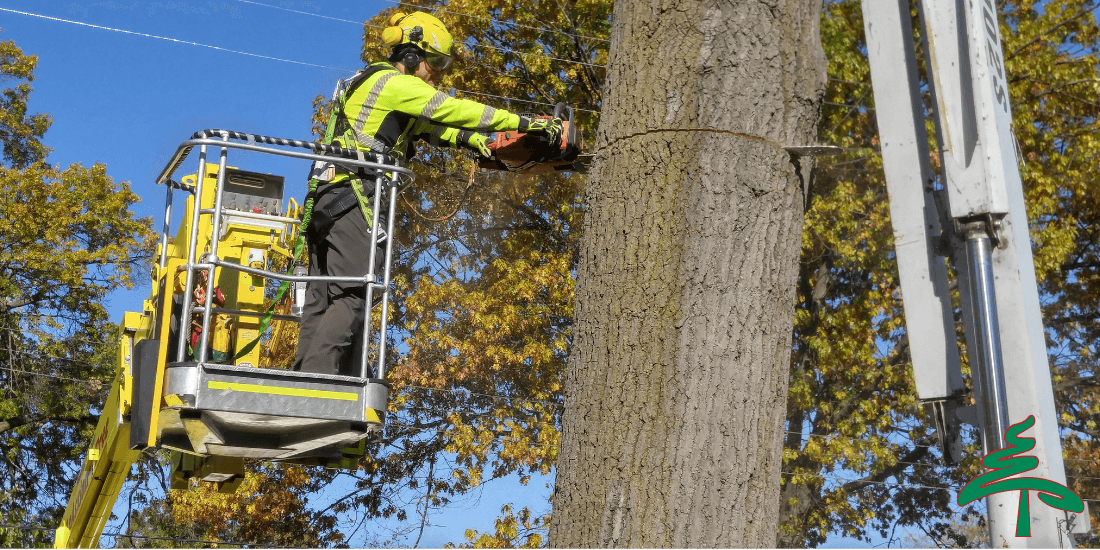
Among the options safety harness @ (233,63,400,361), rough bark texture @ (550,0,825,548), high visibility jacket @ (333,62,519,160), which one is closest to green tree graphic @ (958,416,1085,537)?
rough bark texture @ (550,0,825,548)

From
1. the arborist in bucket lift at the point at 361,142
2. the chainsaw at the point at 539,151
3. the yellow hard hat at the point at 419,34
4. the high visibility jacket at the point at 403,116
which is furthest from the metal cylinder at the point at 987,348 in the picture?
the yellow hard hat at the point at 419,34

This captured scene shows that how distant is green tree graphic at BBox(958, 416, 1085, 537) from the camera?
367 centimetres

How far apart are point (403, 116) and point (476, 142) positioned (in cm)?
34

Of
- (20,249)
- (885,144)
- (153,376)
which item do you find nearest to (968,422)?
(885,144)

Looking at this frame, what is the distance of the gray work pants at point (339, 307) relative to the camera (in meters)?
4.29

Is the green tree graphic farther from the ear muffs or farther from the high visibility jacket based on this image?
the ear muffs

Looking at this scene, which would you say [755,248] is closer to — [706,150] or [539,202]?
[706,150]

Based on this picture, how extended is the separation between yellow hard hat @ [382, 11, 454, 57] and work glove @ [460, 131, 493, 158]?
0.46 meters

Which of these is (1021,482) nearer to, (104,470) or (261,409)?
(261,409)

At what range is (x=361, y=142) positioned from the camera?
4.47 metres

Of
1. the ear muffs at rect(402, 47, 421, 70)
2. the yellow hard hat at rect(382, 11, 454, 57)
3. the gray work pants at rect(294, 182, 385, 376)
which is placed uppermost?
the yellow hard hat at rect(382, 11, 454, 57)

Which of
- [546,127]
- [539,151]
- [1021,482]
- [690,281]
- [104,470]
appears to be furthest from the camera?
[104,470]

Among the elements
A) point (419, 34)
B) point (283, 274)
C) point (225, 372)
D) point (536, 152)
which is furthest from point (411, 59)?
point (225, 372)

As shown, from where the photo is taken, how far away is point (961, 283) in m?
4.12
